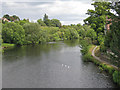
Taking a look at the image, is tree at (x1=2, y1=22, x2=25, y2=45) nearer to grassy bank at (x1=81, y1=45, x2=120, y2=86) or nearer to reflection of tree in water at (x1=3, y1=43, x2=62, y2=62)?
reflection of tree in water at (x1=3, y1=43, x2=62, y2=62)

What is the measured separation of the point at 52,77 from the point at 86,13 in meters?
25.4

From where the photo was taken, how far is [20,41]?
52844mm

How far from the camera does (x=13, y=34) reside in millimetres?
52188

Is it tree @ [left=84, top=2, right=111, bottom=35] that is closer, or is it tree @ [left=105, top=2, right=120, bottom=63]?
tree @ [left=105, top=2, right=120, bottom=63]

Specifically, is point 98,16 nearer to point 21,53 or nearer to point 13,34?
point 21,53

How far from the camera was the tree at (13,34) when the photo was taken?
51.1m

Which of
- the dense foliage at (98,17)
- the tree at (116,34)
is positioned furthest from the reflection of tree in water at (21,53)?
the tree at (116,34)

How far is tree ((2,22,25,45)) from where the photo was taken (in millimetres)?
51125

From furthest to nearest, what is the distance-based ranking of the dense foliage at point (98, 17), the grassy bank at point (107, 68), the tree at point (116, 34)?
1. the dense foliage at point (98, 17)
2. the grassy bank at point (107, 68)
3. the tree at point (116, 34)

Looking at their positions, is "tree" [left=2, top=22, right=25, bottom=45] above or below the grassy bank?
above

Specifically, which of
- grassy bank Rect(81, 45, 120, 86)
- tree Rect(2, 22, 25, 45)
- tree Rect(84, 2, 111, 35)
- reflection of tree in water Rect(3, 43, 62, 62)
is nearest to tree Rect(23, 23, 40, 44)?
tree Rect(2, 22, 25, 45)

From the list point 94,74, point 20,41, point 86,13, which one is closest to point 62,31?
point 20,41

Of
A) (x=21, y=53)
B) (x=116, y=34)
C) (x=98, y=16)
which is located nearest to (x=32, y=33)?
(x=21, y=53)

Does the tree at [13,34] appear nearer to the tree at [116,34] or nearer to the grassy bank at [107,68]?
the grassy bank at [107,68]
